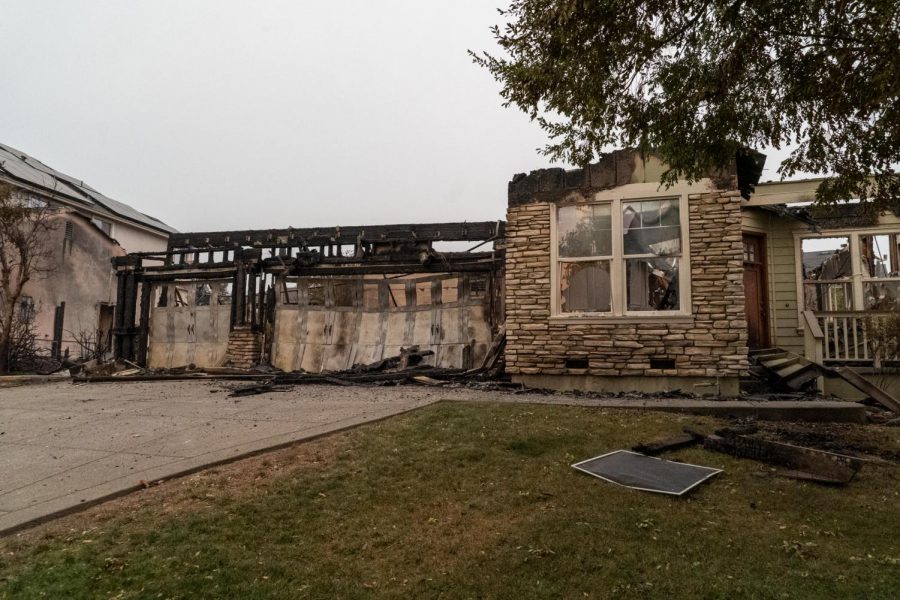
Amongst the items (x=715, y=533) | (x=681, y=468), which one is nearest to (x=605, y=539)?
(x=715, y=533)

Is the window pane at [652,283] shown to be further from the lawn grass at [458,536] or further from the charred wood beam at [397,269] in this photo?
the lawn grass at [458,536]

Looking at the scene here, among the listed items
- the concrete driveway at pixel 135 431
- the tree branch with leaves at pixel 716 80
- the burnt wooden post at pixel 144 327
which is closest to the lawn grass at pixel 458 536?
the concrete driveway at pixel 135 431

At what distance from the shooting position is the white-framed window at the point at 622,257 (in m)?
8.97

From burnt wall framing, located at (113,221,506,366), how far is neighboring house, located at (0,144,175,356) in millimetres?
3601

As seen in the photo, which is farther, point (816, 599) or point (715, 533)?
point (715, 533)

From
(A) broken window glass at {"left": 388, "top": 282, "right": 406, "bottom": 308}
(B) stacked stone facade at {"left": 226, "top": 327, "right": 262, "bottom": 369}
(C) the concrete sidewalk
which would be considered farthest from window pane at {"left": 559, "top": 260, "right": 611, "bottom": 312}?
(B) stacked stone facade at {"left": 226, "top": 327, "right": 262, "bottom": 369}

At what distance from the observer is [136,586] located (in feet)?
7.97

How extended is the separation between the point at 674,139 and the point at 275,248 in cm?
1194

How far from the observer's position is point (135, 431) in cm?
575

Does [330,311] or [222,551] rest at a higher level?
[330,311]

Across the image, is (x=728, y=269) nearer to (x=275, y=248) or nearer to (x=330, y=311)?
(x=330, y=311)

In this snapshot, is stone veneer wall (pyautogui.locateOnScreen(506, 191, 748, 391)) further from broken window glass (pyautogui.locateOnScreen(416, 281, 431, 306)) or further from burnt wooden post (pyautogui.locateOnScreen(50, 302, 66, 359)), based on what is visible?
burnt wooden post (pyautogui.locateOnScreen(50, 302, 66, 359))

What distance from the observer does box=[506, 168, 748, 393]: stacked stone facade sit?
28.1ft

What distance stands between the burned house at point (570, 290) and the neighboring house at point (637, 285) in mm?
26
